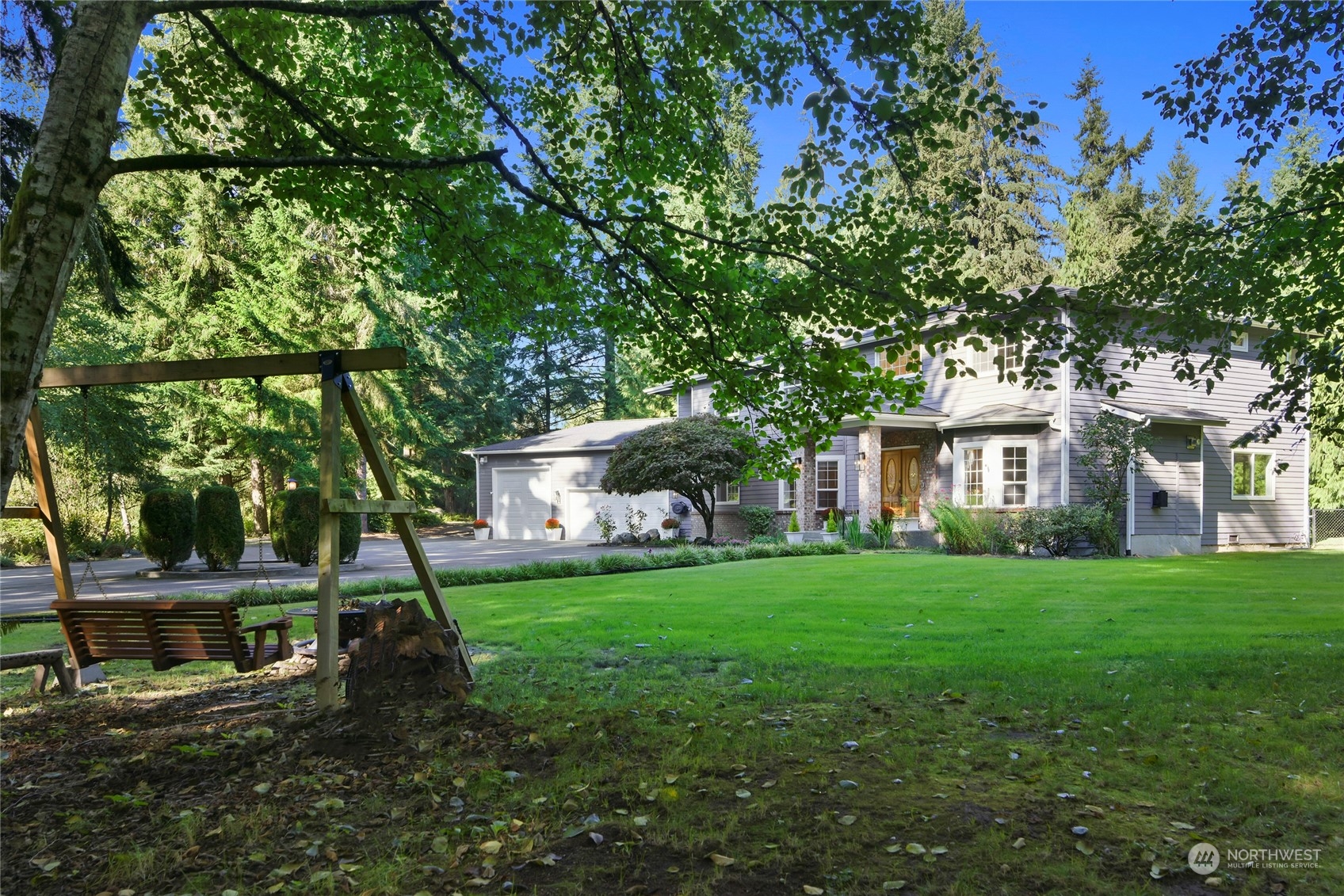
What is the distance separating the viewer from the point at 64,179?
158 inches

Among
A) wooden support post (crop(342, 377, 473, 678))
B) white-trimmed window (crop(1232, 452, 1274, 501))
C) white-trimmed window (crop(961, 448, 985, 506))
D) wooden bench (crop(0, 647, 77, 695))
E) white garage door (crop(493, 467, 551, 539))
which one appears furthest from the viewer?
white garage door (crop(493, 467, 551, 539))

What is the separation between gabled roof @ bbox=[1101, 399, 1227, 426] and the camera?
62.7 feet

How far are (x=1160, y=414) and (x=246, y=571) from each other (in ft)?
66.0

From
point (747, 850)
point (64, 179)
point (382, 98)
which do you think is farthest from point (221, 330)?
point (747, 850)

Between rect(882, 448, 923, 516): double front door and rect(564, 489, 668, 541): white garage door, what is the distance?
6937 mm

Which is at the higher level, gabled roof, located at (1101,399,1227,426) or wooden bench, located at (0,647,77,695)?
gabled roof, located at (1101,399,1227,426)

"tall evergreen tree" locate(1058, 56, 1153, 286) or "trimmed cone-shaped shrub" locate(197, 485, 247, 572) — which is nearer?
"trimmed cone-shaped shrub" locate(197, 485, 247, 572)

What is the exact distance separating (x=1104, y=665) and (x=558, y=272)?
5137 millimetres

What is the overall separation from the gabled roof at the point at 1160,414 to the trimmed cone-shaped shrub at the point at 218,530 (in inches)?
725

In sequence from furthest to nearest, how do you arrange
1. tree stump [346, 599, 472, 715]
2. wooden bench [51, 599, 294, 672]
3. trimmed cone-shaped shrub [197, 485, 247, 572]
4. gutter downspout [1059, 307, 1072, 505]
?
1. gutter downspout [1059, 307, 1072, 505]
2. trimmed cone-shaped shrub [197, 485, 247, 572]
3. wooden bench [51, 599, 294, 672]
4. tree stump [346, 599, 472, 715]

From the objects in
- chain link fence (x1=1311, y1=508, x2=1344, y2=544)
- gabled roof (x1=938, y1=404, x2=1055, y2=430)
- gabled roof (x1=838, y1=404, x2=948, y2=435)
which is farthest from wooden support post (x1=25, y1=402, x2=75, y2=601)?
chain link fence (x1=1311, y1=508, x2=1344, y2=544)

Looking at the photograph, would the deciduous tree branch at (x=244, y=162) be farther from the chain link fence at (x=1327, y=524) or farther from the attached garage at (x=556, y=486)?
the chain link fence at (x=1327, y=524)

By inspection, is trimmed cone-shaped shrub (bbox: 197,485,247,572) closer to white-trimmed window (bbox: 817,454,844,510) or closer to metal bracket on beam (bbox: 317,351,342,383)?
metal bracket on beam (bbox: 317,351,342,383)

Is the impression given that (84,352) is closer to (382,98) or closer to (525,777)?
(382,98)
